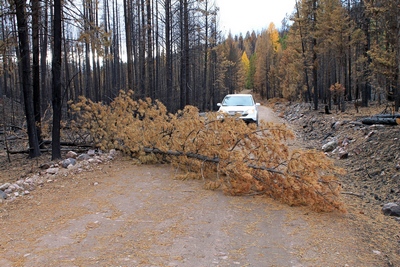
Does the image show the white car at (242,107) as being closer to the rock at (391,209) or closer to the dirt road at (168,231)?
the dirt road at (168,231)

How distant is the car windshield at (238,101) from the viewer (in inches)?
546

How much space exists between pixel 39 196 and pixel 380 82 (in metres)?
17.8

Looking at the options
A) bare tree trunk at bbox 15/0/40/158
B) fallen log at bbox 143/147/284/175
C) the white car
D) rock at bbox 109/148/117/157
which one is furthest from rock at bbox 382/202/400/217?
bare tree trunk at bbox 15/0/40/158

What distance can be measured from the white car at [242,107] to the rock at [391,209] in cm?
799

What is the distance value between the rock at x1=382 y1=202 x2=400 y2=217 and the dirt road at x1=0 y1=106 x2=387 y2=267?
0.69 m

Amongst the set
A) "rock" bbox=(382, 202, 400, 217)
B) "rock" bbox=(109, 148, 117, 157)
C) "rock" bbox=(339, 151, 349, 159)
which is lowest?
"rock" bbox=(382, 202, 400, 217)

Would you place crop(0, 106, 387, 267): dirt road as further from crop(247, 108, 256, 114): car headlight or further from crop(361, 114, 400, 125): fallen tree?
crop(247, 108, 256, 114): car headlight

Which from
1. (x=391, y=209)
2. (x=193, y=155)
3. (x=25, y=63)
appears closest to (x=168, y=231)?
(x=193, y=155)

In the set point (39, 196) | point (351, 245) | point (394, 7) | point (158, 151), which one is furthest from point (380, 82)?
point (39, 196)

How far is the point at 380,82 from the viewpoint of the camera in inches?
672

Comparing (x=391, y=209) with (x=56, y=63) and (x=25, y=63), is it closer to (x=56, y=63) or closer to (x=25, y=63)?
(x=56, y=63)

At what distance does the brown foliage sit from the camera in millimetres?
4785

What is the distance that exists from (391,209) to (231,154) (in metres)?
2.67

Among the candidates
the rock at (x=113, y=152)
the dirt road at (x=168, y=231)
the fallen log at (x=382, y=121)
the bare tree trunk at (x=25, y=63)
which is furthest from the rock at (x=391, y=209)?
the bare tree trunk at (x=25, y=63)
